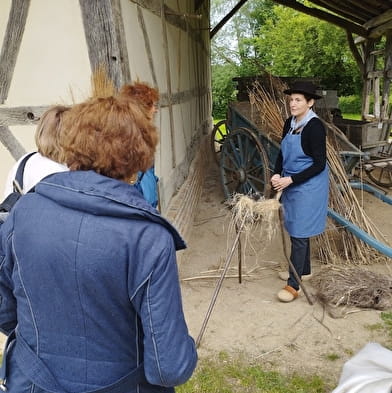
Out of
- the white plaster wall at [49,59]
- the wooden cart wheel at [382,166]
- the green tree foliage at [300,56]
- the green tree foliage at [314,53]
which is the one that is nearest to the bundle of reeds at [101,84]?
the white plaster wall at [49,59]

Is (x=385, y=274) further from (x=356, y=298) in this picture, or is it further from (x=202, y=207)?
(x=202, y=207)

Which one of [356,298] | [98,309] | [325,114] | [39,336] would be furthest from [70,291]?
[325,114]

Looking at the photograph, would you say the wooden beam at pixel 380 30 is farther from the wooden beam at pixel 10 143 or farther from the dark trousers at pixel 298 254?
the wooden beam at pixel 10 143

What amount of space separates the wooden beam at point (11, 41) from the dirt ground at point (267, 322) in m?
2.29

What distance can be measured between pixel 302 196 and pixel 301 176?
21 cm

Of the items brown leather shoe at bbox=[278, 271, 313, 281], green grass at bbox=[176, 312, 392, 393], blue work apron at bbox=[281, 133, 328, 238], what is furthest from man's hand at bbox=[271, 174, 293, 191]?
green grass at bbox=[176, 312, 392, 393]

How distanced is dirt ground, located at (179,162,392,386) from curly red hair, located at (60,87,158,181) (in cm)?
205

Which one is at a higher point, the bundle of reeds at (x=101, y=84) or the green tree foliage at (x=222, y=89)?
the green tree foliage at (x=222, y=89)

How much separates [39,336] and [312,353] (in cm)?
214

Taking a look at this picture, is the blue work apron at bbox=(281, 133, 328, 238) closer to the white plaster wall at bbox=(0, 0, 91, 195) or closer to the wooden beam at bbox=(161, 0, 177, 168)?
the white plaster wall at bbox=(0, 0, 91, 195)

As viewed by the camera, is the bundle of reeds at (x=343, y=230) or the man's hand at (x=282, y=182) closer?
the man's hand at (x=282, y=182)

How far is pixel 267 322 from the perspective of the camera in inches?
124

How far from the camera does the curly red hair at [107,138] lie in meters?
1.12

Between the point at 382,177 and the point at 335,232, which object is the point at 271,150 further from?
the point at 382,177
